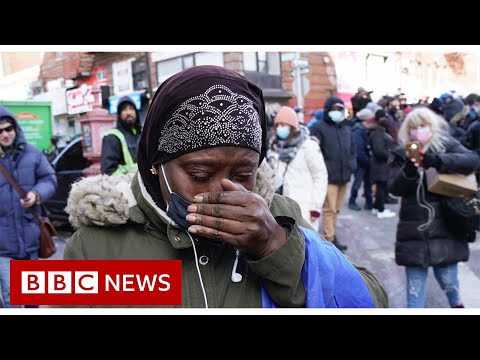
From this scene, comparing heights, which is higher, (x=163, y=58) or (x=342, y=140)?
(x=163, y=58)

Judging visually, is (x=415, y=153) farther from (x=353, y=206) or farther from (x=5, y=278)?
(x=353, y=206)

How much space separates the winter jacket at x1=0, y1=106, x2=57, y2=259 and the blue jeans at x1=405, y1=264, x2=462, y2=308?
229cm

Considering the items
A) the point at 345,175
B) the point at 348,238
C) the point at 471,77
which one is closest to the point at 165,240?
the point at 471,77

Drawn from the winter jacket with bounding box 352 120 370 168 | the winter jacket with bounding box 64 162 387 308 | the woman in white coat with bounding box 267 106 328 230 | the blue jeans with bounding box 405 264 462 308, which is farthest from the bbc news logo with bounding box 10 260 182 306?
the winter jacket with bounding box 352 120 370 168

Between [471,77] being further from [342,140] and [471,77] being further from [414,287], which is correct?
[342,140]

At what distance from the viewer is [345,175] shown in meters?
5.26

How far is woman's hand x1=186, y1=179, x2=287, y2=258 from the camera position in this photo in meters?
1.20

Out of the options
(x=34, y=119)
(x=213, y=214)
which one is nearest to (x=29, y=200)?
(x=34, y=119)

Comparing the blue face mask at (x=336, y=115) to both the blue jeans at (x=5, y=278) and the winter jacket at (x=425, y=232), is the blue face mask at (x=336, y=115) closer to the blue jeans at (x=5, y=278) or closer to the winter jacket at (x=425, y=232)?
the winter jacket at (x=425, y=232)

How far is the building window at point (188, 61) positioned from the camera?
6.28 ft

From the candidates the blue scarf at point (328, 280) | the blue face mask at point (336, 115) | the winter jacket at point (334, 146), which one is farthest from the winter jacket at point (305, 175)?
the blue scarf at point (328, 280)

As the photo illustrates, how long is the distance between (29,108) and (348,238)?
371 cm

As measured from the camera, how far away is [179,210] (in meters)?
1.28

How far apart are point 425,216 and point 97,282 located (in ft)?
7.25
